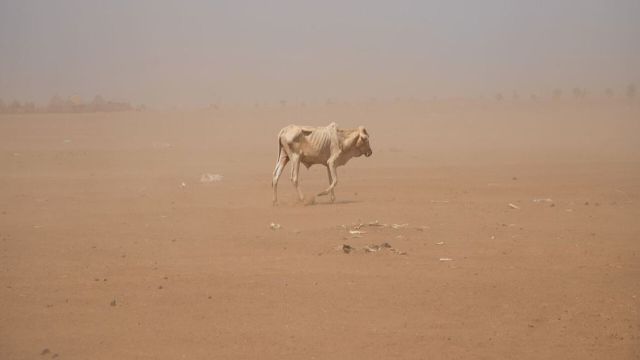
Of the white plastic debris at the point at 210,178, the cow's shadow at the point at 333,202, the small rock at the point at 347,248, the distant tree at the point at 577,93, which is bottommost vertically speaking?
the white plastic debris at the point at 210,178

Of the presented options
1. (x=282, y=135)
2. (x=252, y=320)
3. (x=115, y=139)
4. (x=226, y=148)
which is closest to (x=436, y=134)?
(x=226, y=148)

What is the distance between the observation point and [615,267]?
9953 millimetres

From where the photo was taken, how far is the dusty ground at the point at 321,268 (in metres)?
7.16

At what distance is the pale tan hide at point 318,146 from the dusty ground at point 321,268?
89cm

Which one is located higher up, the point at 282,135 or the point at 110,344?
the point at 282,135

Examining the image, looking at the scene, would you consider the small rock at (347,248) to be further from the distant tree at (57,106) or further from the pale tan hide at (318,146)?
the distant tree at (57,106)

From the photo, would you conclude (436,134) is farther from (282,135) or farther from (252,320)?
(252,320)

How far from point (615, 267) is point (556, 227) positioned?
326 centimetres

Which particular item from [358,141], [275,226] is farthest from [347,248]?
[358,141]

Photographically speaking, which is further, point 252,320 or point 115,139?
point 115,139

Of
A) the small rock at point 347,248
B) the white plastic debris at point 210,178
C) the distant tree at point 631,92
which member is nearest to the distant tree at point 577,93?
the distant tree at point 631,92

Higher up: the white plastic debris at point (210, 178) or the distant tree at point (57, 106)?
the distant tree at point (57, 106)

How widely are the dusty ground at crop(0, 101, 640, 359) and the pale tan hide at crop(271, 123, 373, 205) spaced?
0.89m

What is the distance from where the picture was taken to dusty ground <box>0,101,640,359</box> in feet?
23.5
